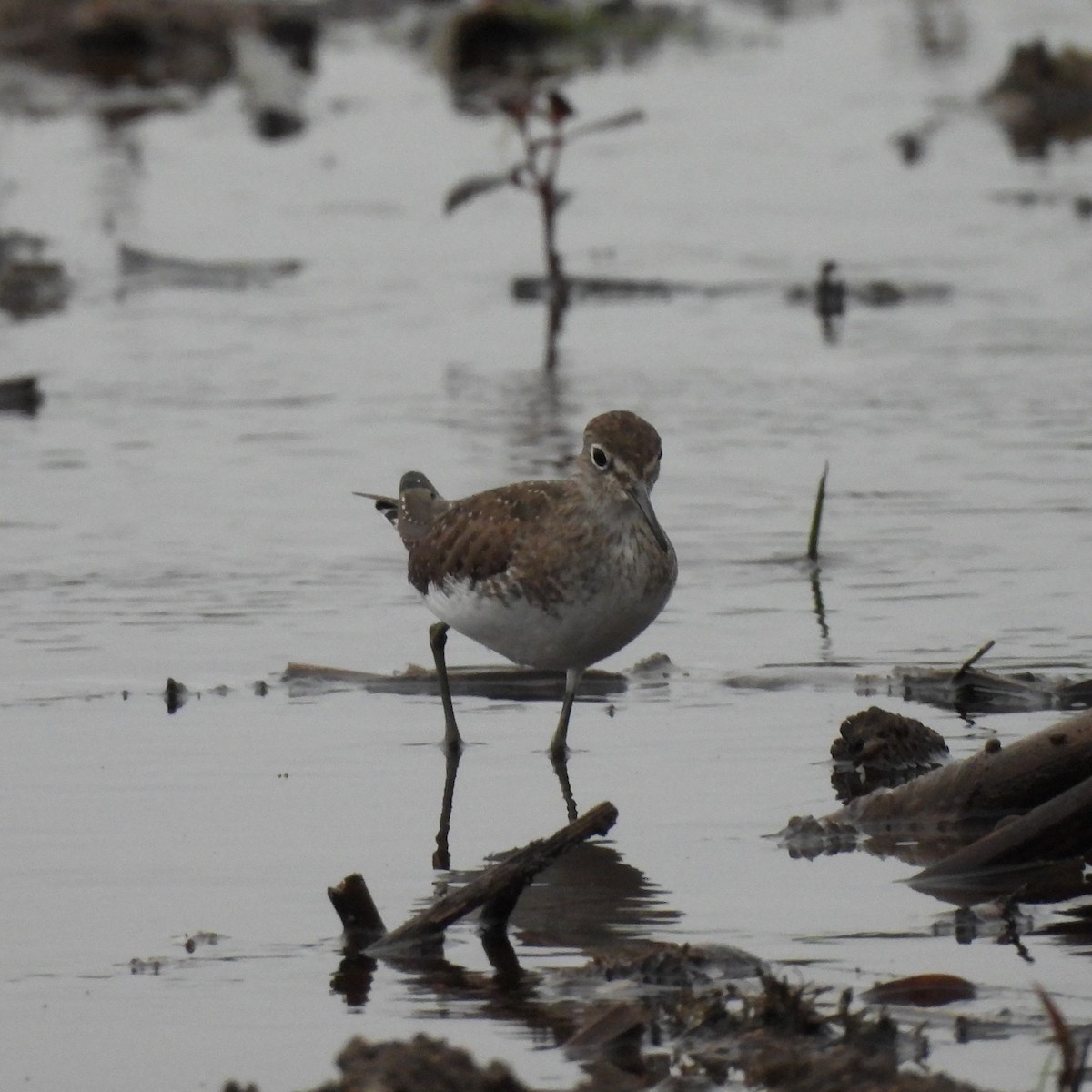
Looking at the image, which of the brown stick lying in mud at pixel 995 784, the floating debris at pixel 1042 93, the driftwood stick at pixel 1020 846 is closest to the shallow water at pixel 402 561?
the driftwood stick at pixel 1020 846

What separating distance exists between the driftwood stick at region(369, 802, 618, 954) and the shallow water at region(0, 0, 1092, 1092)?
91 millimetres

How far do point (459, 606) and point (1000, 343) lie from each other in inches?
264

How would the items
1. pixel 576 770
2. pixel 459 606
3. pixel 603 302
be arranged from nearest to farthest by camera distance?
1. pixel 576 770
2. pixel 459 606
3. pixel 603 302

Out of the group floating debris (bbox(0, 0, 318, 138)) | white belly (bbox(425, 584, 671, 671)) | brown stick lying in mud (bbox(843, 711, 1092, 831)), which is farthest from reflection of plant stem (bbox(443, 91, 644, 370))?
floating debris (bbox(0, 0, 318, 138))

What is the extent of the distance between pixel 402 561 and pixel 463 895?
4408 millimetres

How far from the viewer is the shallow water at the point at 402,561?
5.47 m

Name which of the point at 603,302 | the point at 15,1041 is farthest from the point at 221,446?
the point at 15,1041

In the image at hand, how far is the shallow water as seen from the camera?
547 centimetres

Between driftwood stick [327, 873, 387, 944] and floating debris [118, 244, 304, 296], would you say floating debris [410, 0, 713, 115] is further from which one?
driftwood stick [327, 873, 387, 944]

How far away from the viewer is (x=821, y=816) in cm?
644

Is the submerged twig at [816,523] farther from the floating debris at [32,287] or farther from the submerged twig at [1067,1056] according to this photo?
the floating debris at [32,287]

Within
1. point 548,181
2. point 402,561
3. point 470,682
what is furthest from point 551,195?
point 470,682

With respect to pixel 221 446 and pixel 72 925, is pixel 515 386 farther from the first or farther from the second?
pixel 72 925

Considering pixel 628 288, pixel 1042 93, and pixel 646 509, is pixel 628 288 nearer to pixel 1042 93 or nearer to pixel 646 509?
pixel 646 509
